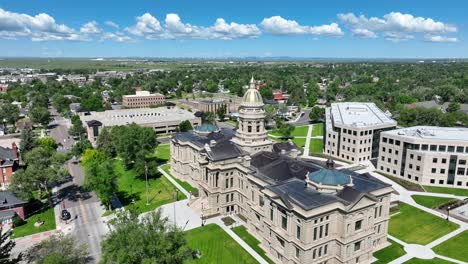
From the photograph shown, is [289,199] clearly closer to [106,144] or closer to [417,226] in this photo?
[417,226]

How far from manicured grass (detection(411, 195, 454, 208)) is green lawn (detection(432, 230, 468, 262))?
13.3 metres

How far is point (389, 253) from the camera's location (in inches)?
2179

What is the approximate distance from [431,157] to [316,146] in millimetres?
42828

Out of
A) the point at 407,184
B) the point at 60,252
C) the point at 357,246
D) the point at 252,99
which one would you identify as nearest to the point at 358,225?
the point at 357,246

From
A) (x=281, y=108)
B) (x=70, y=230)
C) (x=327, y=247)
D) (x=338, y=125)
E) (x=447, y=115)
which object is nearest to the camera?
(x=327, y=247)

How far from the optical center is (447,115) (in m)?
131

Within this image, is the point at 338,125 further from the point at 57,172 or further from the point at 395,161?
the point at 57,172

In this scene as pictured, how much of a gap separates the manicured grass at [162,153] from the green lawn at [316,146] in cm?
4997

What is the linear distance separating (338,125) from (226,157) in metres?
51.9

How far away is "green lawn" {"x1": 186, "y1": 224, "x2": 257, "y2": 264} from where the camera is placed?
177 feet

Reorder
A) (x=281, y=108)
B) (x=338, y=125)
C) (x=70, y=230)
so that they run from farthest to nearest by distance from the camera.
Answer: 1. (x=281, y=108)
2. (x=338, y=125)
3. (x=70, y=230)

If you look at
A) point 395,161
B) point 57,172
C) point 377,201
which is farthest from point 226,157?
point 395,161

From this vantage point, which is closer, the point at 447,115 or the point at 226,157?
the point at 226,157

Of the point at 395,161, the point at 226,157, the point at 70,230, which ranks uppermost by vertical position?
the point at 226,157
